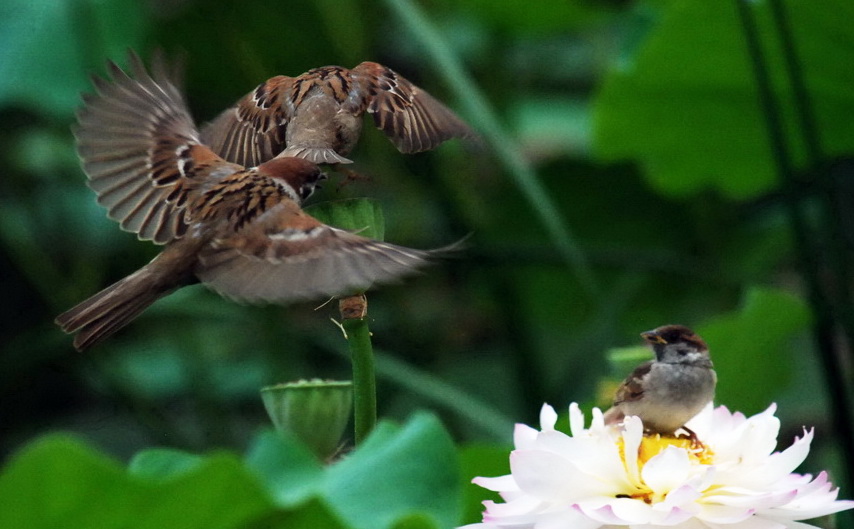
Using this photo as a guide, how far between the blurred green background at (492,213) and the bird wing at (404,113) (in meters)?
0.59

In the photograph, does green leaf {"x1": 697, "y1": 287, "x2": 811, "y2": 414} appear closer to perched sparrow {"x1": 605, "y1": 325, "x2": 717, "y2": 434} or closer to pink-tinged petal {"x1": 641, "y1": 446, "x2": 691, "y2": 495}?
perched sparrow {"x1": 605, "y1": 325, "x2": 717, "y2": 434}

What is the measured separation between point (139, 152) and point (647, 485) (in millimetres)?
346

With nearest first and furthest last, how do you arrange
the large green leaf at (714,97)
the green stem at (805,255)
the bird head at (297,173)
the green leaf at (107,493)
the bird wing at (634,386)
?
1. the green leaf at (107,493)
2. the bird head at (297,173)
3. the bird wing at (634,386)
4. the green stem at (805,255)
5. the large green leaf at (714,97)

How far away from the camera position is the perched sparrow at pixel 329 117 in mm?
Result: 618

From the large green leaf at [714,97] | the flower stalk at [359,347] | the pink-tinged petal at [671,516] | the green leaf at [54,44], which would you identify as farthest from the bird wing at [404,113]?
the green leaf at [54,44]

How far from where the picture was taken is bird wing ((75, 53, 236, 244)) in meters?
0.69

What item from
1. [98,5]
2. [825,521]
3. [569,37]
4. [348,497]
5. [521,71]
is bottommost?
[348,497]

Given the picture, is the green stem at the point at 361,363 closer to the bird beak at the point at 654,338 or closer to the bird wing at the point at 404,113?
the bird wing at the point at 404,113

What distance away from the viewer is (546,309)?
8.09ft

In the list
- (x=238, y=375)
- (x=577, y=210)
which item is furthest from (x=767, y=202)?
(x=238, y=375)

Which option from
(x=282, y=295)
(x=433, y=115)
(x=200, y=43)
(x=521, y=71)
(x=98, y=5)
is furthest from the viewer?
(x=521, y=71)

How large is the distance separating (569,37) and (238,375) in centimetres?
115

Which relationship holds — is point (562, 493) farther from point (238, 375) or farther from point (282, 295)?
point (238, 375)

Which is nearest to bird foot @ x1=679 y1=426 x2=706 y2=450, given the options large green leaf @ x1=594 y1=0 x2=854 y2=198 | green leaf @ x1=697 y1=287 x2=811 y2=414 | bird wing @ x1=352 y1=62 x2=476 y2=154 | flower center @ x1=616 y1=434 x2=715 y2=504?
flower center @ x1=616 y1=434 x2=715 y2=504
